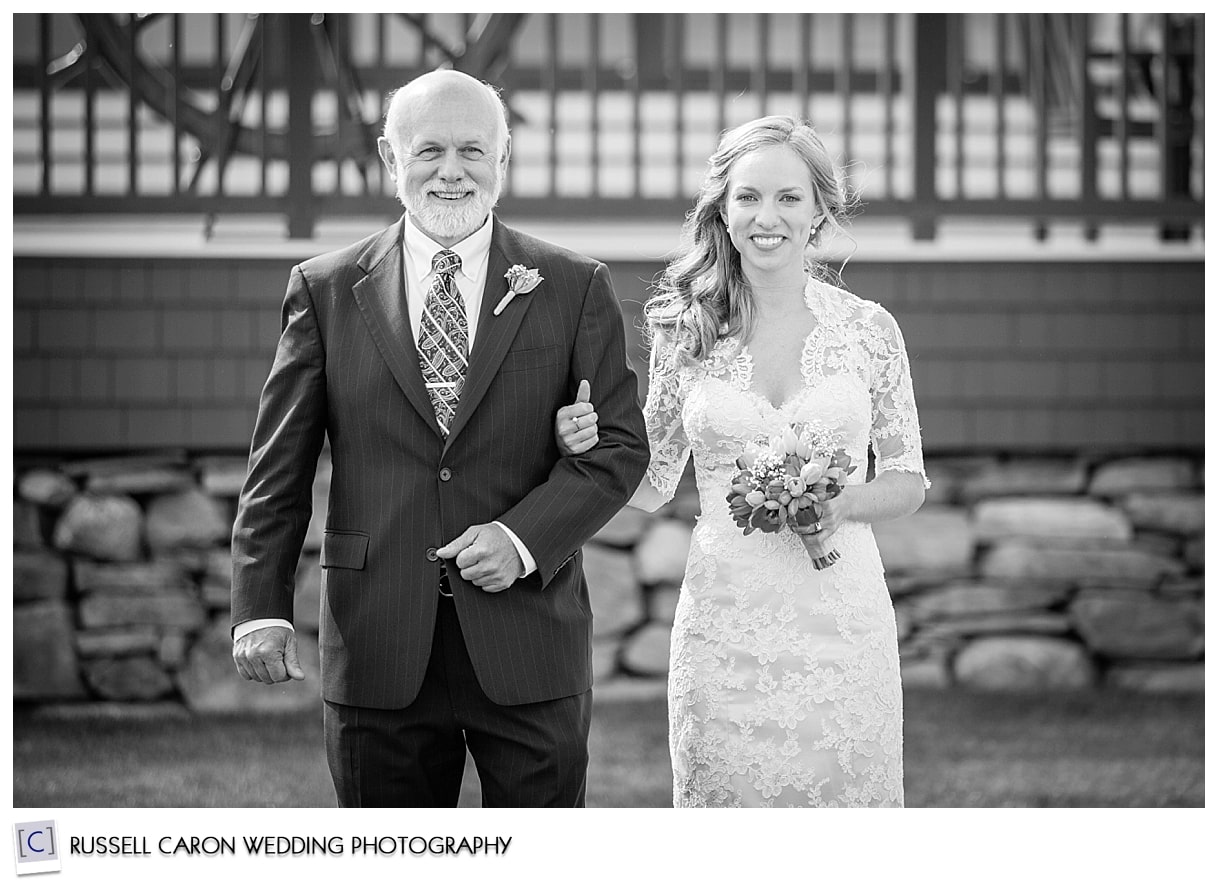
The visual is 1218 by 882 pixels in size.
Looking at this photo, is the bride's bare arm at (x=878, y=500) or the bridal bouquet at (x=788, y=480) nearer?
the bridal bouquet at (x=788, y=480)

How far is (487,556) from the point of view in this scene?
260 cm

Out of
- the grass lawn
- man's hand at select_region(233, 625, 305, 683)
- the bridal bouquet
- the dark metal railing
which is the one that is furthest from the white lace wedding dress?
the dark metal railing

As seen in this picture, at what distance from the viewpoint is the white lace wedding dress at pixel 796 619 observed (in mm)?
3000

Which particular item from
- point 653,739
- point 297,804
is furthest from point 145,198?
point 653,739

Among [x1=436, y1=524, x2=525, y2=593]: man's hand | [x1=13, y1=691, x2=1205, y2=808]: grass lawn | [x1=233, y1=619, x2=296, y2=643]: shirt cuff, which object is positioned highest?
[x1=436, y1=524, x2=525, y2=593]: man's hand

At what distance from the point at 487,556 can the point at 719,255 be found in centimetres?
92

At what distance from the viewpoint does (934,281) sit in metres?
5.92

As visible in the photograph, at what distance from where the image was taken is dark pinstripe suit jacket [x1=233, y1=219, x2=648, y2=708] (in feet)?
8.71

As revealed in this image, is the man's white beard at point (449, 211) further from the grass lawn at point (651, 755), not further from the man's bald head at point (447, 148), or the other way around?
the grass lawn at point (651, 755)

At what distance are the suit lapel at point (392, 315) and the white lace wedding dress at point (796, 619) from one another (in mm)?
637

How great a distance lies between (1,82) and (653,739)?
3.33m

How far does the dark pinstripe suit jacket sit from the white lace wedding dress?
1.18ft

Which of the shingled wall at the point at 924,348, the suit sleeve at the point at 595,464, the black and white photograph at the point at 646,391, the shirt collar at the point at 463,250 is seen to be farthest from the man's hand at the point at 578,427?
the shingled wall at the point at 924,348
